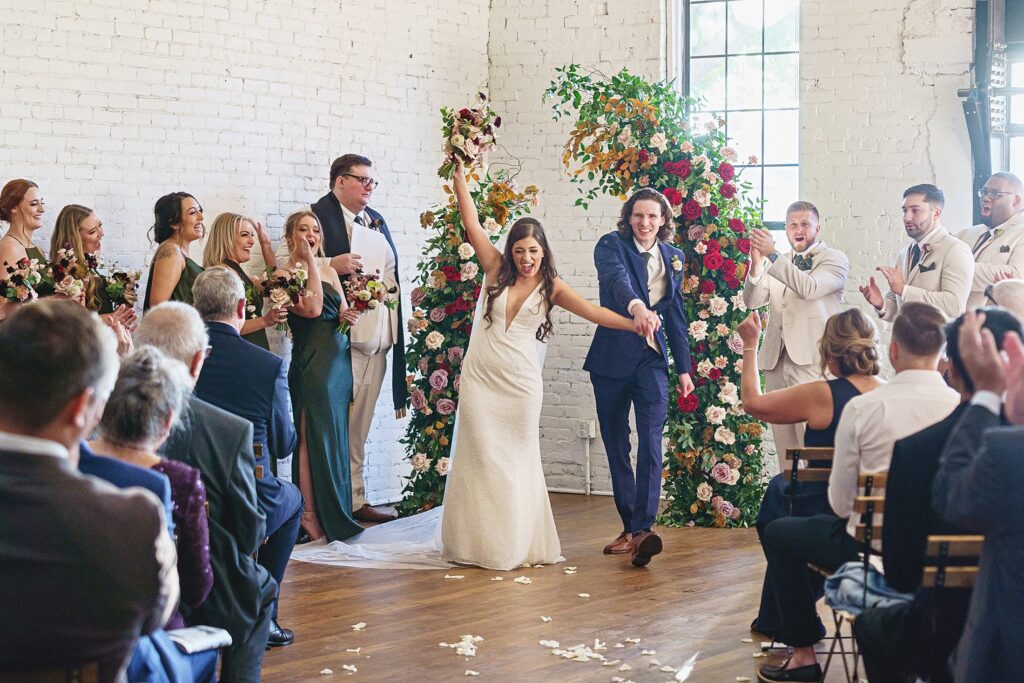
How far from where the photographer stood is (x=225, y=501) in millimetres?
3852

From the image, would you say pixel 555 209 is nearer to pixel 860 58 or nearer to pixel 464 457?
pixel 860 58

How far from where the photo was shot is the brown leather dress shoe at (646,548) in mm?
6641

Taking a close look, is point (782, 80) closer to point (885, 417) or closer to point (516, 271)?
point (516, 271)

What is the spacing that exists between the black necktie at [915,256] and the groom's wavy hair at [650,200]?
144 cm

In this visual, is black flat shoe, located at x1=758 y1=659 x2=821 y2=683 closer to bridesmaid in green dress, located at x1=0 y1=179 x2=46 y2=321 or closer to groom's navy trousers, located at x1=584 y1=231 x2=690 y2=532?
groom's navy trousers, located at x1=584 y1=231 x2=690 y2=532

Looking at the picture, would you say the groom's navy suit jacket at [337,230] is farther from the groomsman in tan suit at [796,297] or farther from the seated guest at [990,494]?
the seated guest at [990,494]

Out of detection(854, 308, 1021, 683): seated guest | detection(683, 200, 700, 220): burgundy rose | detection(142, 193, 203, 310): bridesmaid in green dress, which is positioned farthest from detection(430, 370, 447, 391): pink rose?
detection(854, 308, 1021, 683): seated guest

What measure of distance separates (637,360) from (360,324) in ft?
6.46

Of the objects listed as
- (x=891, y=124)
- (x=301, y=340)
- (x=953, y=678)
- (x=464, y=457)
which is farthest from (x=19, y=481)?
(x=891, y=124)

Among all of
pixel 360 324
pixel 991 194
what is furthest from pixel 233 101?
pixel 991 194

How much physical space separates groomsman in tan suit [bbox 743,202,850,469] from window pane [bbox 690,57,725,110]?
7.19 feet

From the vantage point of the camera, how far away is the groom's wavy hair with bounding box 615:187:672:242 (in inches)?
278

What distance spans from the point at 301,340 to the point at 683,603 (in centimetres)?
289

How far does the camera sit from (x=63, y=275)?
6266 millimetres
